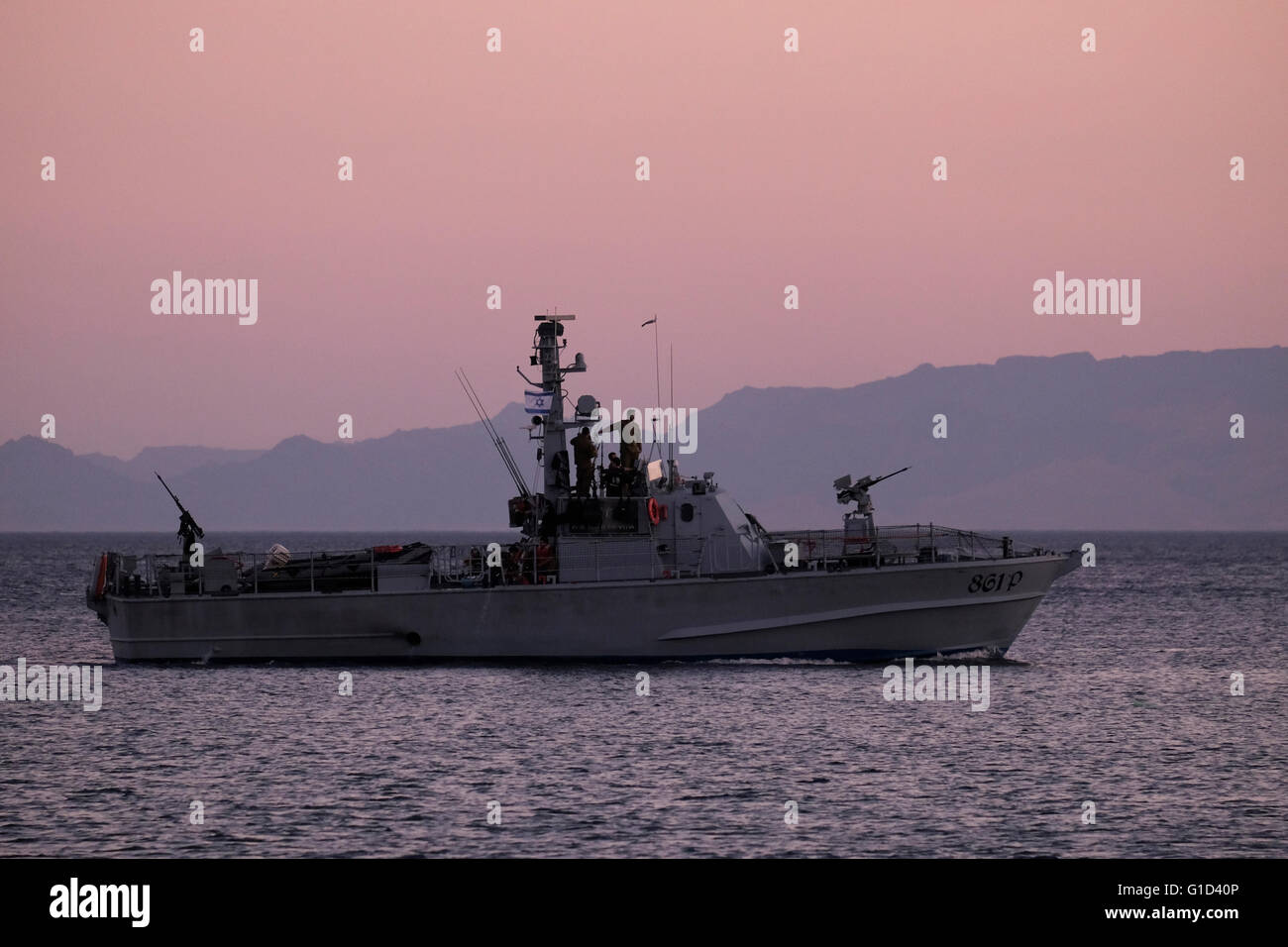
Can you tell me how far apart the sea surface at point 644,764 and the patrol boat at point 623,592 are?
2.53ft

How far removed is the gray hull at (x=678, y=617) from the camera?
39.0 m

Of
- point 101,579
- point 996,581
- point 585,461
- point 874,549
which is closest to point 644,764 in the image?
point 874,549

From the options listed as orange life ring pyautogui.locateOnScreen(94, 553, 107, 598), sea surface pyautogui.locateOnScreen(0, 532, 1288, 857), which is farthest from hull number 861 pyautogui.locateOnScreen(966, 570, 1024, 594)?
orange life ring pyautogui.locateOnScreen(94, 553, 107, 598)

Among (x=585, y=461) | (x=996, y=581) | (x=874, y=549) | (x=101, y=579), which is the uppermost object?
(x=585, y=461)

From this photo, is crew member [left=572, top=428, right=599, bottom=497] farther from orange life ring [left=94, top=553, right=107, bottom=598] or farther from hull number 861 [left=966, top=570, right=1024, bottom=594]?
orange life ring [left=94, top=553, right=107, bottom=598]

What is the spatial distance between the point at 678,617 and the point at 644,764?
11.3m

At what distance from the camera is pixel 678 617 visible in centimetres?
3919

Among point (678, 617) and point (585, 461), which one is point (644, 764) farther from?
point (585, 461)

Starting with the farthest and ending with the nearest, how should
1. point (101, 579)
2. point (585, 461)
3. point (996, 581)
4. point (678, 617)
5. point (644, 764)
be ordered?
point (101, 579) → point (585, 461) → point (996, 581) → point (678, 617) → point (644, 764)

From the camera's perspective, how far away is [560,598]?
39.6 m

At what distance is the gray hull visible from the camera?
39.0 m
